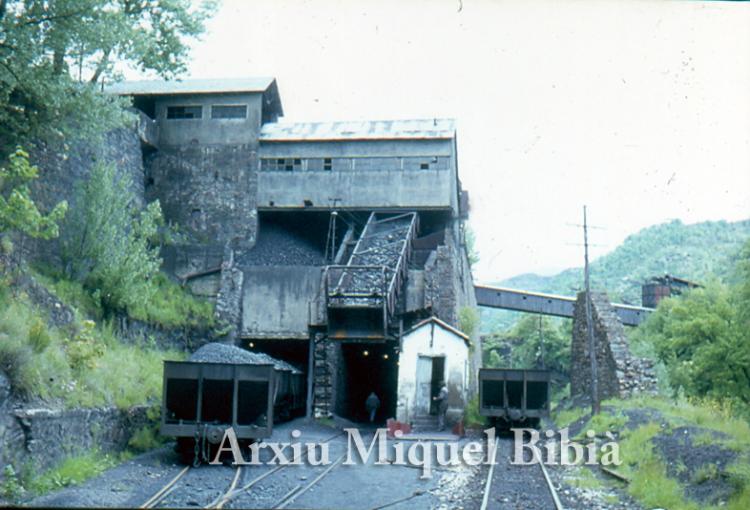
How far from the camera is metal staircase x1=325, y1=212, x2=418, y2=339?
20484 mm

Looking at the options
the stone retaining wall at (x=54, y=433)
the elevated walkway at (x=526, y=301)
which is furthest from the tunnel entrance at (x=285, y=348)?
the elevated walkway at (x=526, y=301)

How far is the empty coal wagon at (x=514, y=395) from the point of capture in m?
18.8

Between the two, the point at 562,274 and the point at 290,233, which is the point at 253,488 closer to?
the point at 290,233

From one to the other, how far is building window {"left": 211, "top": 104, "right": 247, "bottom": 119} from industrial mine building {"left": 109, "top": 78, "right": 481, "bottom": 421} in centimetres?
4

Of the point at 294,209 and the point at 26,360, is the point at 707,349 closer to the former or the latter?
the point at 294,209

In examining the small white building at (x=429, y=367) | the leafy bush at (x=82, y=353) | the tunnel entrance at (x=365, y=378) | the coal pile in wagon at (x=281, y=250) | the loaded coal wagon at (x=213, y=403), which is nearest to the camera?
the loaded coal wagon at (x=213, y=403)

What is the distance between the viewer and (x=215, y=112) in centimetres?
2777

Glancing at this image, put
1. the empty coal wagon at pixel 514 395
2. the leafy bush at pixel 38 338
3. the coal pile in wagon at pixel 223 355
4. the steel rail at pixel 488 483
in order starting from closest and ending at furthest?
the steel rail at pixel 488 483, the leafy bush at pixel 38 338, the coal pile in wagon at pixel 223 355, the empty coal wagon at pixel 514 395

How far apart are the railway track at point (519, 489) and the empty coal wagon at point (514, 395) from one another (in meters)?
5.30

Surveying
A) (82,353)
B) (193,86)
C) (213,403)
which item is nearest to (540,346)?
(193,86)

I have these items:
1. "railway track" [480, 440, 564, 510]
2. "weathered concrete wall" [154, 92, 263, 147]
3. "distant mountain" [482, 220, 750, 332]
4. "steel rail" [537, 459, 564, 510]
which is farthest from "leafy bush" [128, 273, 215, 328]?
"distant mountain" [482, 220, 750, 332]

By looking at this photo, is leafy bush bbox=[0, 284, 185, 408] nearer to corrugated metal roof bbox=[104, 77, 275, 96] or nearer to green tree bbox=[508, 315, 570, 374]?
corrugated metal roof bbox=[104, 77, 275, 96]

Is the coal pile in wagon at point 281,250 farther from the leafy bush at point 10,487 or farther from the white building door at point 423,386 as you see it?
the leafy bush at point 10,487

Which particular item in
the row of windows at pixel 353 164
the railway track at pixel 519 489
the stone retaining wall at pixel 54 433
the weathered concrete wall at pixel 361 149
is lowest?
the railway track at pixel 519 489
